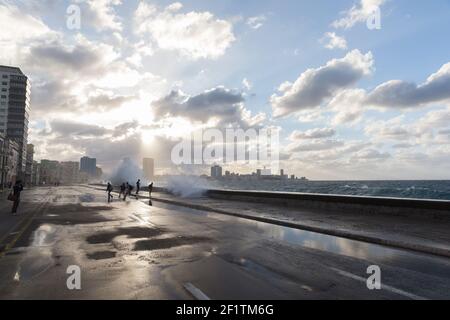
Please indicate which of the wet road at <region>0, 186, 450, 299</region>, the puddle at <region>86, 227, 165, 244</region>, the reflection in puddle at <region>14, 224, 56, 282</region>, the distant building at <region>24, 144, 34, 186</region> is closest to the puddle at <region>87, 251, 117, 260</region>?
the wet road at <region>0, 186, 450, 299</region>

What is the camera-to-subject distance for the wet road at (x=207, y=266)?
5883 millimetres

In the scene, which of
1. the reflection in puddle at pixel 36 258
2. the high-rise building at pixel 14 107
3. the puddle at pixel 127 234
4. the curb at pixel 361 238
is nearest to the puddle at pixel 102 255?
the reflection in puddle at pixel 36 258

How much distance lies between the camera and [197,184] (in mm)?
42219

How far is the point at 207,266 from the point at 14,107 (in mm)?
167968

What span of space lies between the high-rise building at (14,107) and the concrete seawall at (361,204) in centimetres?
14685

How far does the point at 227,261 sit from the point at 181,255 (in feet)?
4.23

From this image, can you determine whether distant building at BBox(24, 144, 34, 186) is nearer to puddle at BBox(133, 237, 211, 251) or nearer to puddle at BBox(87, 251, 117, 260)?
puddle at BBox(133, 237, 211, 251)

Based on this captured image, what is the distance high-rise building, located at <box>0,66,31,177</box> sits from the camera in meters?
146

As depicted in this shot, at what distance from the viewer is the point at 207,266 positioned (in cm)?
761

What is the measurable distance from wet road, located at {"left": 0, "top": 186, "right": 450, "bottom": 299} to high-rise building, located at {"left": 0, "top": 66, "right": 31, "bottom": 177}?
15513 cm

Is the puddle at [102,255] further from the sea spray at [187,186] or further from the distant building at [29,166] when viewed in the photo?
the distant building at [29,166]

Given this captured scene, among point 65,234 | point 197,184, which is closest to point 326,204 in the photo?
point 65,234
